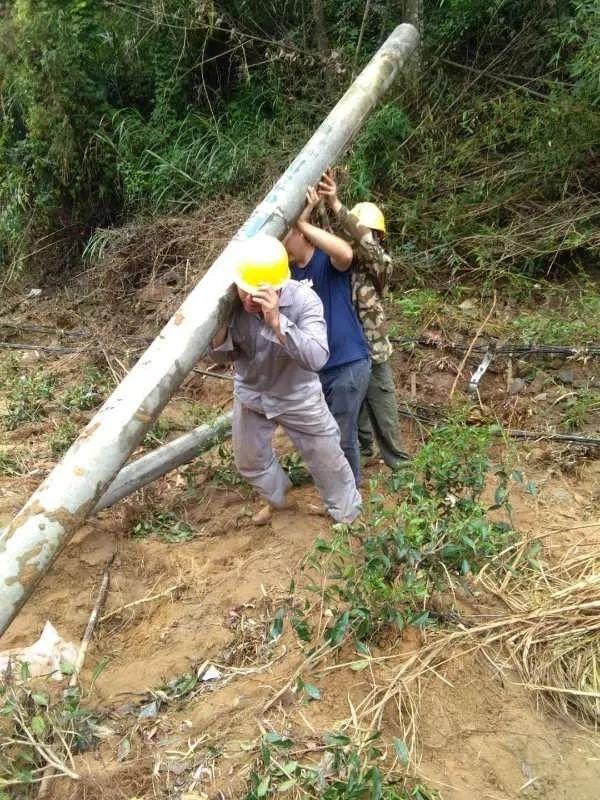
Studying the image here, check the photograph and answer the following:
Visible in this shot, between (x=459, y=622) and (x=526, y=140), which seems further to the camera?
(x=526, y=140)

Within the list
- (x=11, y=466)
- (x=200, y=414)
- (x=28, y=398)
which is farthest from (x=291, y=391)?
(x=28, y=398)

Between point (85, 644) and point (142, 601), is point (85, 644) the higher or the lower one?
the higher one

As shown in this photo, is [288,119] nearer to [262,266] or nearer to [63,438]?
[63,438]

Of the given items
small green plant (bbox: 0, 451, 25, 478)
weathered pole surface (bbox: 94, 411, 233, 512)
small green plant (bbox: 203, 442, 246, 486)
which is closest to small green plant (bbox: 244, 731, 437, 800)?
weathered pole surface (bbox: 94, 411, 233, 512)

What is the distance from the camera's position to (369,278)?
3.22 meters

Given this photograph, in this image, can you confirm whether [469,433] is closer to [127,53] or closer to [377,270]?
[377,270]

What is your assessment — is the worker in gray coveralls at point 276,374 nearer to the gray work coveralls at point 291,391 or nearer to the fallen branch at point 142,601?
the gray work coveralls at point 291,391

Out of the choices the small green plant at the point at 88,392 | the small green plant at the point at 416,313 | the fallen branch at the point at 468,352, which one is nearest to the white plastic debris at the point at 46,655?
the small green plant at the point at 88,392

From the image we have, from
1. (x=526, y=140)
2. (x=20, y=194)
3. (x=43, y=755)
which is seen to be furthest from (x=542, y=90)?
(x=43, y=755)

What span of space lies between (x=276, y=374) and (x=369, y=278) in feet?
2.29

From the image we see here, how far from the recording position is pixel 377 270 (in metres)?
3.14

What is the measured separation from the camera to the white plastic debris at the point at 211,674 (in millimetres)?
2512

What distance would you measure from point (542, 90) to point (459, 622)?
5478 mm

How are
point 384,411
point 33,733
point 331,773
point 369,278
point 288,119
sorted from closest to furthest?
1. point 331,773
2. point 33,733
3. point 369,278
4. point 384,411
5. point 288,119
